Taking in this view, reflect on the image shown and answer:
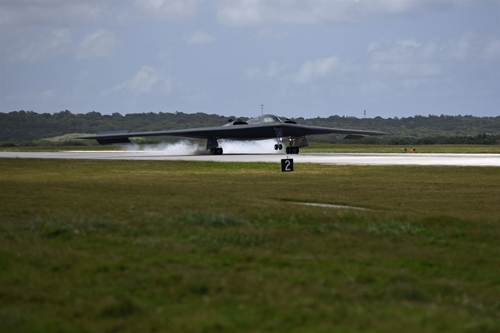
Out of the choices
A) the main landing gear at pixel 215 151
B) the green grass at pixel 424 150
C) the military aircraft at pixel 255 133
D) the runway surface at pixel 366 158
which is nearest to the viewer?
the runway surface at pixel 366 158

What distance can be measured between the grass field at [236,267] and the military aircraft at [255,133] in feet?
144

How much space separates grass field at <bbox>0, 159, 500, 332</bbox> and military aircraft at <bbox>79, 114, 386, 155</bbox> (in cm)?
4404

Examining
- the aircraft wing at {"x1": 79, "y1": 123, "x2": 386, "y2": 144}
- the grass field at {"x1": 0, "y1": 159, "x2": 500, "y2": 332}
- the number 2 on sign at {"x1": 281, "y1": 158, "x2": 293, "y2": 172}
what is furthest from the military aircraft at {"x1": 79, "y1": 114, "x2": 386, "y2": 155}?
the grass field at {"x1": 0, "y1": 159, "x2": 500, "y2": 332}

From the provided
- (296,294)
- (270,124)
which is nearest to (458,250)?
(296,294)

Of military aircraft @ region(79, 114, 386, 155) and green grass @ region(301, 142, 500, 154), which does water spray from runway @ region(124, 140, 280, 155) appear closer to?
green grass @ region(301, 142, 500, 154)

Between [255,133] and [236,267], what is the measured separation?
55367 mm

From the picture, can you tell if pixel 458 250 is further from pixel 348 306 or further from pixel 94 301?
pixel 94 301

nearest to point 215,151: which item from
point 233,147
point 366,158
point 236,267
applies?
point 233,147

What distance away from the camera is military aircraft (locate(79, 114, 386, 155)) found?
213 feet

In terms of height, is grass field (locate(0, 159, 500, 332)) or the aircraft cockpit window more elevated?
the aircraft cockpit window

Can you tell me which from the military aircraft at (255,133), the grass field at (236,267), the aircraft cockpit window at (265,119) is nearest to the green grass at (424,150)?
the military aircraft at (255,133)

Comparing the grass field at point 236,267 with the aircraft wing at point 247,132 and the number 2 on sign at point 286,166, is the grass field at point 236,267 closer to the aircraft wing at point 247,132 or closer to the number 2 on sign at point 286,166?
the number 2 on sign at point 286,166

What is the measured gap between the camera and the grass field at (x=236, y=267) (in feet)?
27.1

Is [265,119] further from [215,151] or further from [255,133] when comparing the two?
[215,151]
